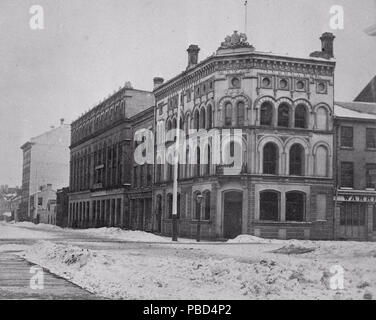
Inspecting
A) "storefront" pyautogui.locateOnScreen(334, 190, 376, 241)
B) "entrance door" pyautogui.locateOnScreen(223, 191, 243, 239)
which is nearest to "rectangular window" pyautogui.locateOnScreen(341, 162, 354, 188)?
"storefront" pyautogui.locateOnScreen(334, 190, 376, 241)

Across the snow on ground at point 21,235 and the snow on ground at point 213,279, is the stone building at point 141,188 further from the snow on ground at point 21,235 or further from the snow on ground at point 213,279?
the snow on ground at point 213,279

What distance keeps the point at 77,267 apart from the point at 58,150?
253ft

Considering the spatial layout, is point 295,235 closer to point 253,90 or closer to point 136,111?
point 253,90

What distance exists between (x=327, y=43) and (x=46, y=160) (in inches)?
2521

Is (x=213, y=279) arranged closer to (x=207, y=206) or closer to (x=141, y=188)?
(x=207, y=206)

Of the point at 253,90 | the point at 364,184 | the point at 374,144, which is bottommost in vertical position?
the point at 364,184

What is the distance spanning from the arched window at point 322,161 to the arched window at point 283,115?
2.77 m

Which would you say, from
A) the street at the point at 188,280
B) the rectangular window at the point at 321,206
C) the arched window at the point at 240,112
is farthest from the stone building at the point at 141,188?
the street at the point at 188,280

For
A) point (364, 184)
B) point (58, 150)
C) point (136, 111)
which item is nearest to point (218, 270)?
point (364, 184)

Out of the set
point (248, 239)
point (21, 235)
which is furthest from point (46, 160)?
point (248, 239)

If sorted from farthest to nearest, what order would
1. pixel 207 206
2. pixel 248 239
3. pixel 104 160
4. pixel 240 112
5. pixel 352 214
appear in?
pixel 104 160 < pixel 352 214 < pixel 207 206 < pixel 240 112 < pixel 248 239

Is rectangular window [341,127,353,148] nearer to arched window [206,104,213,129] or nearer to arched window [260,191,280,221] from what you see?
arched window [260,191,280,221]

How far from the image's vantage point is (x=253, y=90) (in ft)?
116

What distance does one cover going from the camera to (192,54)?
40.2 m
